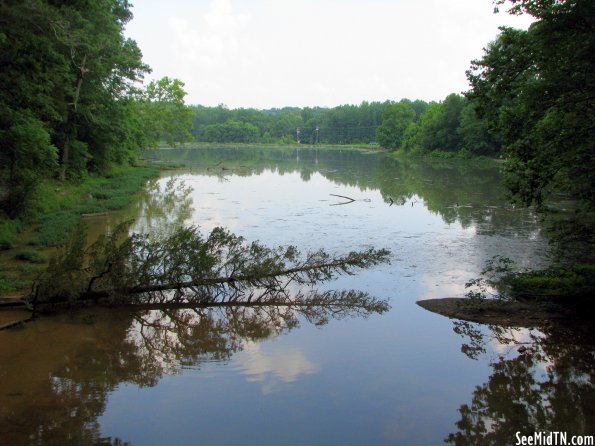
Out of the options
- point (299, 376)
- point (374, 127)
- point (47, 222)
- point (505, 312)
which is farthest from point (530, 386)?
point (374, 127)

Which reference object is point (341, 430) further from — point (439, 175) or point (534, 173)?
point (439, 175)

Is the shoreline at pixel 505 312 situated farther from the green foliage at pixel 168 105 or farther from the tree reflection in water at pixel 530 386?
the green foliage at pixel 168 105

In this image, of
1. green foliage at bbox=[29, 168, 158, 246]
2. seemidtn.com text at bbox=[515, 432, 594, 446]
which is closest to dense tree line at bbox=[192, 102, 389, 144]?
green foliage at bbox=[29, 168, 158, 246]

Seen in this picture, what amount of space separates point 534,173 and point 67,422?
1094cm

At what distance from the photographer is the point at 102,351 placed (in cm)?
982

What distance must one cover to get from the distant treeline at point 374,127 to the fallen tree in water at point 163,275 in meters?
68.6

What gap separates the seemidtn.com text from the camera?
6.89 m

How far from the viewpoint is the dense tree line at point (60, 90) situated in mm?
14352

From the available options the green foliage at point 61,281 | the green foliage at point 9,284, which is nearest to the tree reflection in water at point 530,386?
the green foliage at point 61,281

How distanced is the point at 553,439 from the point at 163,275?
8.65m

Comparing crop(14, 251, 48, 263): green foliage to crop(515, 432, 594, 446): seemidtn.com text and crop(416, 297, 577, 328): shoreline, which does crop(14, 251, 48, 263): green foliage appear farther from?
crop(515, 432, 594, 446): seemidtn.com text

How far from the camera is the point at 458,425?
755cm

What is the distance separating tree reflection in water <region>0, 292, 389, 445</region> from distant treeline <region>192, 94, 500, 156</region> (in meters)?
69.7

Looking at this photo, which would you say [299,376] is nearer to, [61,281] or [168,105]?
[61,281]
